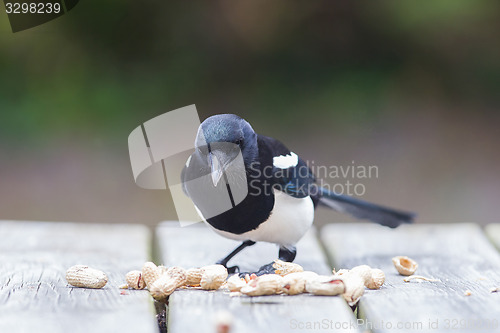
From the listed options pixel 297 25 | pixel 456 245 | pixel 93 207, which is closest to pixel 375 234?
pixel 456 245

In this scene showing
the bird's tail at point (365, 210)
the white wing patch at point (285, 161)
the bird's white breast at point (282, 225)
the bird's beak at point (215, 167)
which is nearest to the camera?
the bird's beak at point (215, 167)

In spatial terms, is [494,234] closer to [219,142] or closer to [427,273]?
[427,273]

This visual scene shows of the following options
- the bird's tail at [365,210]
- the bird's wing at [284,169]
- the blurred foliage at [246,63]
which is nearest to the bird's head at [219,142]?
the bird's wing at [284,169]

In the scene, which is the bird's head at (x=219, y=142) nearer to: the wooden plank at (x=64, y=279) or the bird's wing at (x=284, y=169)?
the bird's wing at (x=284, y=169)

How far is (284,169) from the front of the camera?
2.68 meters

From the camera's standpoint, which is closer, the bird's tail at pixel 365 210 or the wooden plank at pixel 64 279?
the wooden plank at pixel 64 279

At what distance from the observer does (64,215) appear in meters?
4.93

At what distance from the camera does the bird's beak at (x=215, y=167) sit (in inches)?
93.2

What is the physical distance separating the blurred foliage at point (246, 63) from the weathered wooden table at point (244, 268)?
2532mm

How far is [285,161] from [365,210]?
1.79 ft

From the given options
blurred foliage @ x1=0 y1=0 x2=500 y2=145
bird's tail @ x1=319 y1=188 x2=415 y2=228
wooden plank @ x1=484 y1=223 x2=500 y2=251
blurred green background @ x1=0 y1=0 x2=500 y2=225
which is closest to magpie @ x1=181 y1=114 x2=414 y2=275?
bird's tail @ x1=319 y1=188 x2=415 y2=228

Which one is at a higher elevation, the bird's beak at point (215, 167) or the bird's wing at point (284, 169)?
the bird's beak at point (215, 167)

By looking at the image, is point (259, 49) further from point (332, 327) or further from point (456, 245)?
point (332, 327)

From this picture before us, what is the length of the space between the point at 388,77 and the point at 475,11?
0.79 metres
